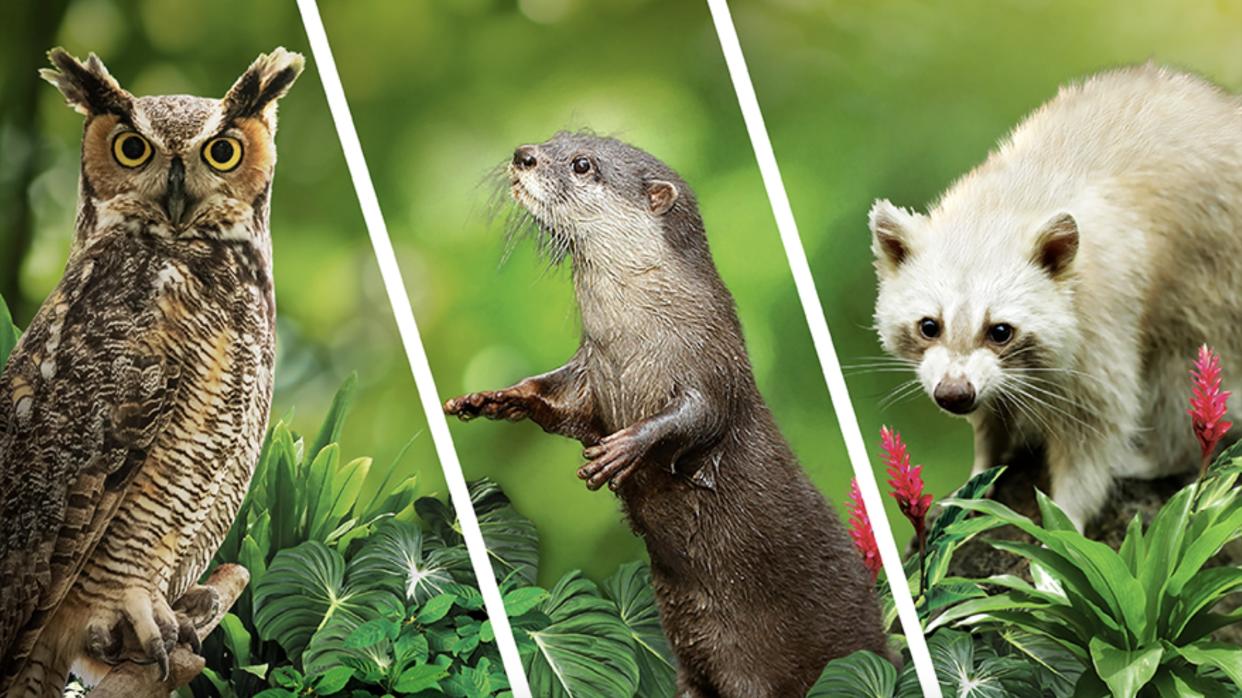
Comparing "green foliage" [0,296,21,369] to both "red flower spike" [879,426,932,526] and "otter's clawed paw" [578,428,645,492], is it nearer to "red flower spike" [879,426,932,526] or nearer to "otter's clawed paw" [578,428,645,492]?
"otter's clawed paw" [578,428,645,492]

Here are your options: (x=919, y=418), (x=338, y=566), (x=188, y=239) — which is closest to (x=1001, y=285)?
(x=919, y=418)

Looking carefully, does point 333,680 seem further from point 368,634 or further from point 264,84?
point 264,84

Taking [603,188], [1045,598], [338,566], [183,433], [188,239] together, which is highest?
[188,239]

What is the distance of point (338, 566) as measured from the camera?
2221 millimetres

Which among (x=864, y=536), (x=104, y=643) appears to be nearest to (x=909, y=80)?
(x=864, y=536)

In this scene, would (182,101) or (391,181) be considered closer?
(182,101)

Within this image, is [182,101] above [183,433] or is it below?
above

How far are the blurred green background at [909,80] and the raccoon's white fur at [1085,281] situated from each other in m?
0.07

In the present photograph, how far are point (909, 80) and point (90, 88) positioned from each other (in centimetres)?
161

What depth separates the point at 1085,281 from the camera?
7.40 ft

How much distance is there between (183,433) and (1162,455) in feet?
6.08

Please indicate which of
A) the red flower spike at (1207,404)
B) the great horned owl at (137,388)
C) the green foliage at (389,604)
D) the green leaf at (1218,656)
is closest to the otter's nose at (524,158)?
the great horned owl at (137,388)

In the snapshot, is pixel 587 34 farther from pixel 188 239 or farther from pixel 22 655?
pixel 22 655

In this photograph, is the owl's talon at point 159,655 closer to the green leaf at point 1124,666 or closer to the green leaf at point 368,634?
the green leaf at point 368,634
